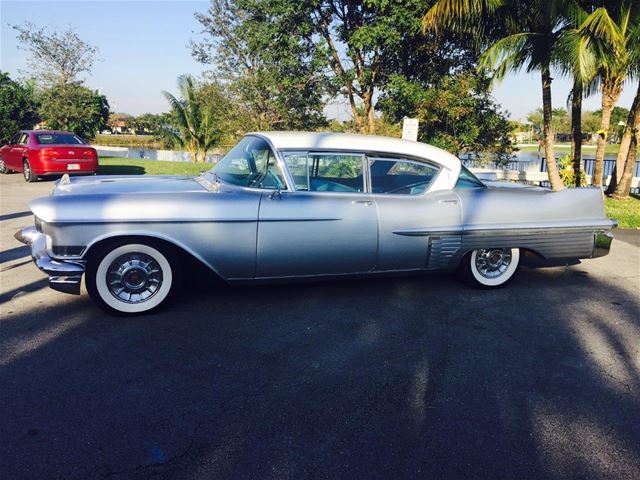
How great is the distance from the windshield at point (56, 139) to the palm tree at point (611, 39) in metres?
12.6

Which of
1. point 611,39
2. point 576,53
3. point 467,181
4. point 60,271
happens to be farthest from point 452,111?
point 60,271

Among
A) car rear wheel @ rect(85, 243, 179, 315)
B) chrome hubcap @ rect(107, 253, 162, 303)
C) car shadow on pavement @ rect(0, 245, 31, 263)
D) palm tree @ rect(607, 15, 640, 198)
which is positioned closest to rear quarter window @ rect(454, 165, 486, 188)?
car rear wheel @ rect(85, 243, 179, 315)

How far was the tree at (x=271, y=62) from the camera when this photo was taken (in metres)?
13.8

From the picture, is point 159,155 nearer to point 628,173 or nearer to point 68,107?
point 68,107

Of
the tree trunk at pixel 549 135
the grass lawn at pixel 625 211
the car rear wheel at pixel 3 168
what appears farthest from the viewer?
the car rear wheel at pixel 3 168

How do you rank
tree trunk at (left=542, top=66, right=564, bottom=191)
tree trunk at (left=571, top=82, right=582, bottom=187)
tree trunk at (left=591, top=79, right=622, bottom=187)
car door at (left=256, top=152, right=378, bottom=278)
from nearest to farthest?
car door at (left=256, top=152, right=378, bottom=278) → tree trunk at (left=571, top=82, right=582, bottom=187) → tree trunk at (left=591, top=79, right=622, bottom=187) → tree trunk at (left=542, top=66, right=564, bottom=191)

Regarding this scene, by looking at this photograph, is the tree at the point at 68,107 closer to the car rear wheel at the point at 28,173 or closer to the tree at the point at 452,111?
the car rear wheel at the point at 28,173

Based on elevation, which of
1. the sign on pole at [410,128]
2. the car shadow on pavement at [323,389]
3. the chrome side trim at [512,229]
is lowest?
the car shadow on pavement at [323,389]

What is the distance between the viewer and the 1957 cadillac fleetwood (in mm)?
3752

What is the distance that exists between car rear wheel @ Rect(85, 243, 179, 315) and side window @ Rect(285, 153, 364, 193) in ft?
4.17

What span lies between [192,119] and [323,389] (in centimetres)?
2122

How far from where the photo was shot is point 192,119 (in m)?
22.2

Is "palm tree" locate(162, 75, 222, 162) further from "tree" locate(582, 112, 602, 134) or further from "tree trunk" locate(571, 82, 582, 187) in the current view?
"tree" locate(582, 112, 602, 134)

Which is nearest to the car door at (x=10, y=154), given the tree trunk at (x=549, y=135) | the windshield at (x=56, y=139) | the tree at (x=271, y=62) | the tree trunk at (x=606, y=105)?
the windshield at (x=56, y=139)
